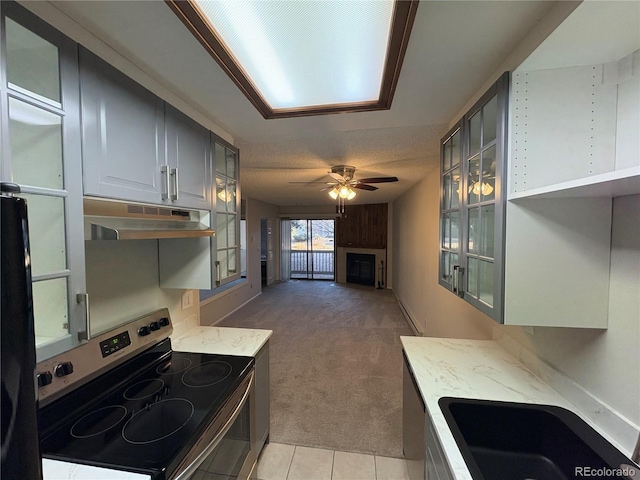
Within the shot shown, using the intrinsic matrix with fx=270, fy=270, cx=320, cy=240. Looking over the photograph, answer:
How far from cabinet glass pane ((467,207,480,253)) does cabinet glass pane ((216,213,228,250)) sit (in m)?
1.60

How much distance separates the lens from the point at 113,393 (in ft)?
4.35

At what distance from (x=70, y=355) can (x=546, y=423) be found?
2.06m

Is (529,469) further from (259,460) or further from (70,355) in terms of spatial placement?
(70,355)

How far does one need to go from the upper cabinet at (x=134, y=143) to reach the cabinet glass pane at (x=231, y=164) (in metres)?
0.38

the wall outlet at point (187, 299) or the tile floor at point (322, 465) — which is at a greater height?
the wall outlet at point (187, 299)

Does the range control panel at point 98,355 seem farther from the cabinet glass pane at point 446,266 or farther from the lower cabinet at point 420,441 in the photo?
the cabinet glass pane at point 446,266

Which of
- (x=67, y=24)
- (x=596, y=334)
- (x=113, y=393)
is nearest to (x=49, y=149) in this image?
(x=67, y=24)

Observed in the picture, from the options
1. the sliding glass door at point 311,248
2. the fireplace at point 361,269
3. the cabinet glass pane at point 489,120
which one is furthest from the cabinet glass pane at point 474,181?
the sliding glass door at point 311,248

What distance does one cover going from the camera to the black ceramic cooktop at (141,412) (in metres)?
0.96

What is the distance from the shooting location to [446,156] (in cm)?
181

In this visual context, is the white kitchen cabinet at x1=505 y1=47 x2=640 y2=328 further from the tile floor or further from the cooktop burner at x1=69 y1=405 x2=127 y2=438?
the cooktop burner at x1=69 y1=405 x2=127 y2=438

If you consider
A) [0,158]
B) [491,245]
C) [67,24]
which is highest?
[67,24]

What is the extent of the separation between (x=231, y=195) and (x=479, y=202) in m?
1.69

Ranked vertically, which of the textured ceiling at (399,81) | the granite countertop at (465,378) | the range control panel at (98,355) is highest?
the textured ceiling at (399,81)
